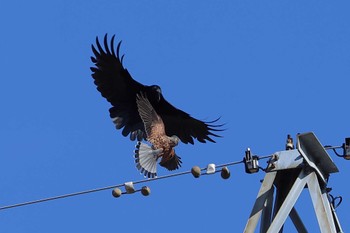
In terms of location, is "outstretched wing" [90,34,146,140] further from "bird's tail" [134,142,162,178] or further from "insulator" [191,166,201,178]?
"insulator" [191,166,201,178]

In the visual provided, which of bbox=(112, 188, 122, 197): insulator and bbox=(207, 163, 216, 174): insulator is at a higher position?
bbox=(112, 188, 122, 197): insulator

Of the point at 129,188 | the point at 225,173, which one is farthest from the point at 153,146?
the point at 225,173

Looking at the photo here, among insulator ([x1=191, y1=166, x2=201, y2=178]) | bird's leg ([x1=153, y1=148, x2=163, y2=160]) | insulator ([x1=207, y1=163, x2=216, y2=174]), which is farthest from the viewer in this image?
bird's leg ([x1=153, y1=148, x2=163, y2=160])

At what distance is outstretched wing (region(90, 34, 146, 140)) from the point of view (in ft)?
52.9

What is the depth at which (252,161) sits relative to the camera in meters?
12.9

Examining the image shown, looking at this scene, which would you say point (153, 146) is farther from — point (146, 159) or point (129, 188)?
point (129, 188)

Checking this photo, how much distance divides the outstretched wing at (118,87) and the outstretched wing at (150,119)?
116mm

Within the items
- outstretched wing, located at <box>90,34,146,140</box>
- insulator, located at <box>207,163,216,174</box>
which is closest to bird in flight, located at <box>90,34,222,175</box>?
outstretched wing, located at <box>90,34,146,140</box>

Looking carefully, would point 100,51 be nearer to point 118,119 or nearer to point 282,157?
point 118,119

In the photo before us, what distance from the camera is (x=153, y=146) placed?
1544cm

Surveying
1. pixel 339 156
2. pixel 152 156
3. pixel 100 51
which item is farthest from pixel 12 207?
pixel 339 156

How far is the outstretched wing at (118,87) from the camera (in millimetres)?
16125

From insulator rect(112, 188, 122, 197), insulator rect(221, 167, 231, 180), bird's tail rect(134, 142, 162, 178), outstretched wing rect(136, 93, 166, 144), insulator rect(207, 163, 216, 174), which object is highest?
outstretched wing rect(136, 93, 166, 144)

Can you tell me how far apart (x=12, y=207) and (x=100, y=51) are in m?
3.09
